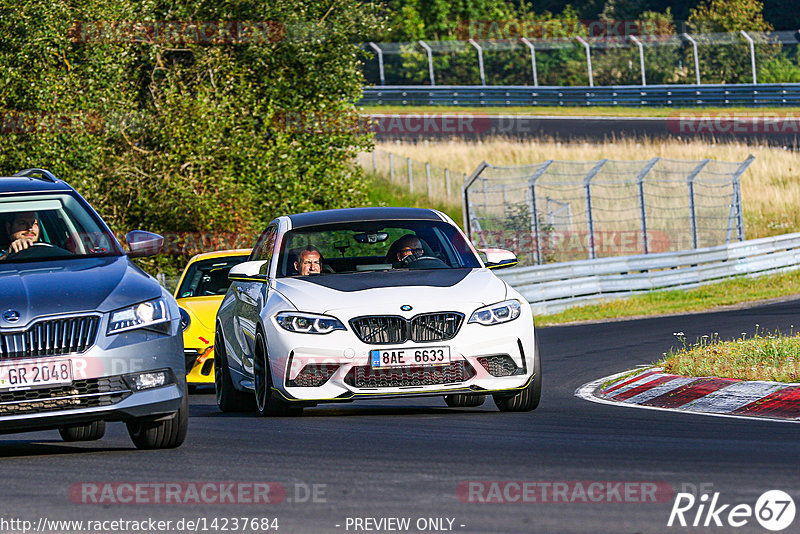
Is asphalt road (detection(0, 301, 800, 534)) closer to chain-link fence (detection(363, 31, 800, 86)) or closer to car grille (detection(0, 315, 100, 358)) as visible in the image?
car grille (detection(0, 315, 100, 358))

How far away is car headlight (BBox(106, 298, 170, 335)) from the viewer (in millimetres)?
8391

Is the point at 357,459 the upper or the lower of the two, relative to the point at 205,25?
lower

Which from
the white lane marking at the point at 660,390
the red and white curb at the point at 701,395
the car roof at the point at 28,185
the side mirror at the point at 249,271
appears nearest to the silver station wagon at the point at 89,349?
the car roof at the point at 28,185

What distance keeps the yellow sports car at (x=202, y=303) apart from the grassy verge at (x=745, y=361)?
15.8 ft

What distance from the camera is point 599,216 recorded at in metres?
38.6

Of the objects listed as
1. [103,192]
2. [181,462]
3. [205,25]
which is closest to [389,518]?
[181,462]

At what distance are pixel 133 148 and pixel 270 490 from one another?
21514 millimetres

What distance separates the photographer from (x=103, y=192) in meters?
27.7

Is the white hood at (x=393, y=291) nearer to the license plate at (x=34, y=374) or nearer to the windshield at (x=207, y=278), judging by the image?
the license plate at (x=34, y=374)

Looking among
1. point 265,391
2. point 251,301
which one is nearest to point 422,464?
point 265,391

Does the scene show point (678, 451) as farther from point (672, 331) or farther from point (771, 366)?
point (672, 331)

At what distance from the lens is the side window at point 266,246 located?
467 inches

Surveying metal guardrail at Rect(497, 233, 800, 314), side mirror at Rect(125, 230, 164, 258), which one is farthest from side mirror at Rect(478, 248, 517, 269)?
metal guardrail at Rect(497, 233, 800, 314)

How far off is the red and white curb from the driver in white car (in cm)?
483
